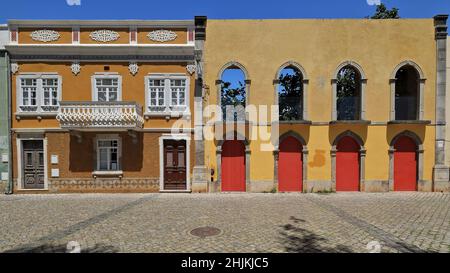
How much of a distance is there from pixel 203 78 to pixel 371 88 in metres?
8.62

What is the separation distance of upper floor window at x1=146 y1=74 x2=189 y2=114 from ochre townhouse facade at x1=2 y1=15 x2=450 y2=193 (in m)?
0.05

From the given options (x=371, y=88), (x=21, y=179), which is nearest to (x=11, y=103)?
(x=21, y=179)

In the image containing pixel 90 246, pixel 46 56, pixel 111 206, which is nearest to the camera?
pixel 90 246

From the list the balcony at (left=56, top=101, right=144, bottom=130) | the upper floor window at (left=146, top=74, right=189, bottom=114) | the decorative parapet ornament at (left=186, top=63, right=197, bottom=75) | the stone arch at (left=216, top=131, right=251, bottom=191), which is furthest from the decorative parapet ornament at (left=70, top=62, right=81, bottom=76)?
the stone arch at (left=216, top=131, right=251, bottom=191)

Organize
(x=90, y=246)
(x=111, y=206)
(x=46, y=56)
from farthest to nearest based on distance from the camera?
(x=46, y=56) < (x=111, y=206) < (x=90, y=246)

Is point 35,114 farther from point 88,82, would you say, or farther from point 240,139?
point 240,139

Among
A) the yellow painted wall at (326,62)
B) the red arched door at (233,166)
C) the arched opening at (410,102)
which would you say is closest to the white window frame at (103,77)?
the yellow painted wall at (326,62)

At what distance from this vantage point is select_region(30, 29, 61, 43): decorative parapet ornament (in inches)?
503

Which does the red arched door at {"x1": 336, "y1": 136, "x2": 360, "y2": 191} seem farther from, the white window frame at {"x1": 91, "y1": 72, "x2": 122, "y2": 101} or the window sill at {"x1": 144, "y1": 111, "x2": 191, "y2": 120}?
the white window frame at {"x1": 91, "y1": 72, "x2": 122, "y2": 101}

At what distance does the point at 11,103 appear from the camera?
1265cm

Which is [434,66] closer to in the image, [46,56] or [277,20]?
[277,20]

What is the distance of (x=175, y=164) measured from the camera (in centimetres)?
1304

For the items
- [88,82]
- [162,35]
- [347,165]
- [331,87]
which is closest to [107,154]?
[88,82]
